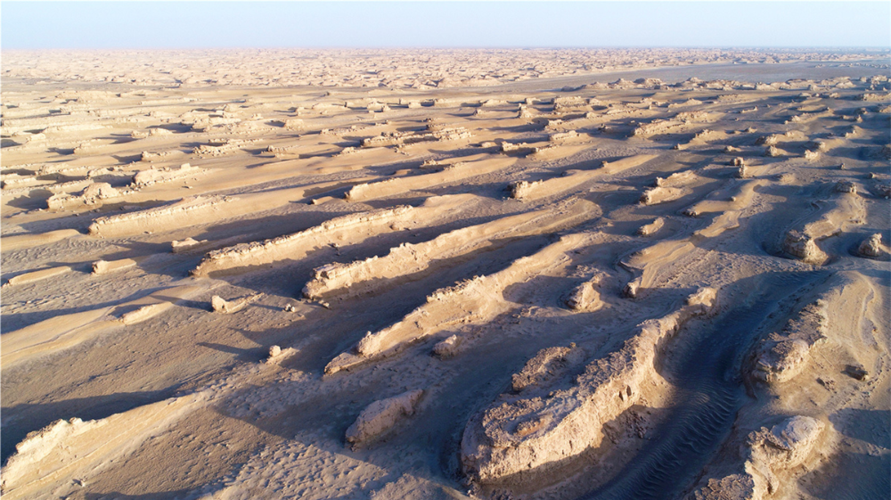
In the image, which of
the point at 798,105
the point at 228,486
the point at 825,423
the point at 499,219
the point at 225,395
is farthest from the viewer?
the point at 798,105

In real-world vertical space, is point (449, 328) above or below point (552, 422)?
below

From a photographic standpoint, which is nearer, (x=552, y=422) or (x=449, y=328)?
(x=552, y=422)

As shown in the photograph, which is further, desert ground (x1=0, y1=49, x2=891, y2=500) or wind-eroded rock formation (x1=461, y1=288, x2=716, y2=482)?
desert ground (x1=0, y1=49, x2=891, y2=500)

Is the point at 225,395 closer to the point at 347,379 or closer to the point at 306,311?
the point at 347,379

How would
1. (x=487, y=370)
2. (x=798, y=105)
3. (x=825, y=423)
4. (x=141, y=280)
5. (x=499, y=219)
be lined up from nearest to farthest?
(x=825, y=423) → (x=487, y=370) → (x=141, y=280) → (x=499, y=219) → (x=798, y=105)

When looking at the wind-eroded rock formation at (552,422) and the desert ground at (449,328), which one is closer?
the wind-eroded rock formation at (552,422)

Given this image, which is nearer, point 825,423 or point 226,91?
point 825,423

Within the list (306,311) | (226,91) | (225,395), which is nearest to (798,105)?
(306,311)

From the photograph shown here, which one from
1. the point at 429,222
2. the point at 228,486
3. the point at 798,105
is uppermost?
the point at 798,105
